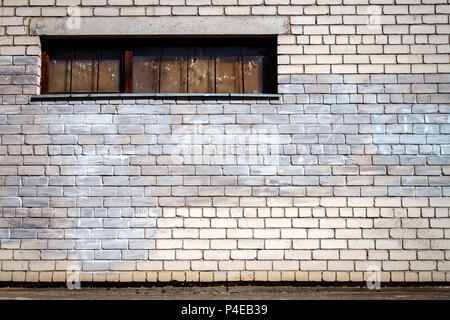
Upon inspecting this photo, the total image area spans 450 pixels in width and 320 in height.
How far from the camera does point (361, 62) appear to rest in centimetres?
412

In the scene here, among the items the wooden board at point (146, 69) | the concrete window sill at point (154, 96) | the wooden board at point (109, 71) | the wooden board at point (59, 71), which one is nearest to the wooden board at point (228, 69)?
the concrete window sill at point (154, 96)

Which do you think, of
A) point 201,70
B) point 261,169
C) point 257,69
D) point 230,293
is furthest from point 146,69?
point 230,293

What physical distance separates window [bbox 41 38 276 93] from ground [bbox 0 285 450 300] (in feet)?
7.48

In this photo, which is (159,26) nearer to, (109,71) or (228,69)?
(109,71)

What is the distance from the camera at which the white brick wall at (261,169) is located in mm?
3939

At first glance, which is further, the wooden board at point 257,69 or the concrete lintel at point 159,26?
the wooden board at point 257,69

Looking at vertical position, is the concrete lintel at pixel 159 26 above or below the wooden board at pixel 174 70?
above

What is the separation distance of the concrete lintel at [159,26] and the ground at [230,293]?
115 inches

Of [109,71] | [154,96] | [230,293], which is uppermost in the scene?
[109,71]

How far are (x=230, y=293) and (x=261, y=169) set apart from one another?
1379 millimetres

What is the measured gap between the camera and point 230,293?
370 centimetres

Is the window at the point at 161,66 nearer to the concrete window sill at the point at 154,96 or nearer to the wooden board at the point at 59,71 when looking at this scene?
the wooden board at the point at 59,71

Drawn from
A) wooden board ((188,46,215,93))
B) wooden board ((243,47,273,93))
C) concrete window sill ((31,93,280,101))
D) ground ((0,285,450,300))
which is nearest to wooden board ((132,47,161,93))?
concrete window sill ((31,93,280,101))

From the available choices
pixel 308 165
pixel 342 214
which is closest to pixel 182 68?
pixel 308 165
